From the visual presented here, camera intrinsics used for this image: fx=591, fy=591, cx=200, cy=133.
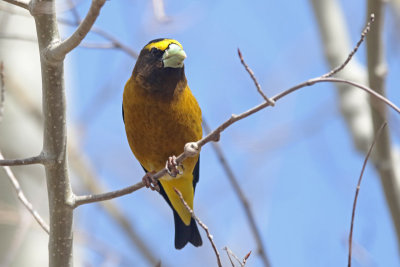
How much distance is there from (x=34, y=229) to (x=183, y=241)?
1.17m

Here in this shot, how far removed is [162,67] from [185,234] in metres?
1.24

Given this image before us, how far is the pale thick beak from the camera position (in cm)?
328

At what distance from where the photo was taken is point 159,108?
10.6ft

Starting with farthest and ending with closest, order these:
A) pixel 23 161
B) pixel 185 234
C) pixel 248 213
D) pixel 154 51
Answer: pixel 185 234 → pixel 154 51 → pixel 248 213 → pixel 23 161

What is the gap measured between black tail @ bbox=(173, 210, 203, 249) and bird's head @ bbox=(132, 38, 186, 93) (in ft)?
3.63

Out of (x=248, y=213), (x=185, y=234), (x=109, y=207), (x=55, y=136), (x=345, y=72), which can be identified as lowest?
(x=248, y=213)

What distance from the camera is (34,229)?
4328mm

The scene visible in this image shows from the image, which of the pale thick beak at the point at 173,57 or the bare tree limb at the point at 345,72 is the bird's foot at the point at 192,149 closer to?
the pale thick beak at the point at 173,57

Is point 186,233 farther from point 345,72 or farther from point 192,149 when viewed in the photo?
point 192,149

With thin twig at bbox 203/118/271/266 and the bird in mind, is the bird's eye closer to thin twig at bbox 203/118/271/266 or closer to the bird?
the bird

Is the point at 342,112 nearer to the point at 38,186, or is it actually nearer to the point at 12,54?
the point at 38,186

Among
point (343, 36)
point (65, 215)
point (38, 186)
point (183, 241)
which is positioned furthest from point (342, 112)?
point (65, 215)

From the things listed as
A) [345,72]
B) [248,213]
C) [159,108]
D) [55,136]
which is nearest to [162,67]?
[159,108]

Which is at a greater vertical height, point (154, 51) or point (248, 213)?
point (154, 51)
